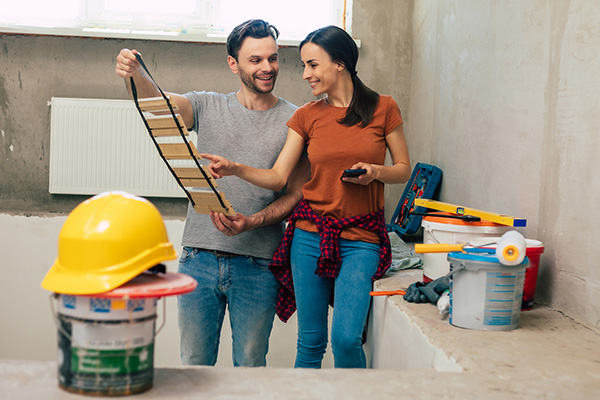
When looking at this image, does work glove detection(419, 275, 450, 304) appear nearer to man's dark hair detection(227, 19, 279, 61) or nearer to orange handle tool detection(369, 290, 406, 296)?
orange handle tool detection(369, 290, 406, 296)

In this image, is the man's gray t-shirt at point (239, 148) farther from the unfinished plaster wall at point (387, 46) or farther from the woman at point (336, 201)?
the unfinished plaster wall at point (387, 46)

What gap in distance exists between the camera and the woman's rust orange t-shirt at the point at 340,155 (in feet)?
6.50

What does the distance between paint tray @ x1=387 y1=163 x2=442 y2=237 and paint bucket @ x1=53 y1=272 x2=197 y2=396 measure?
2.61 meters

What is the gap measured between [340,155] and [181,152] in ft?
1.77

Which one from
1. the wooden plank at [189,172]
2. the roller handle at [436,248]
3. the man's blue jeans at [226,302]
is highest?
the wooden plank at [189,172]

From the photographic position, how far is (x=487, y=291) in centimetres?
159

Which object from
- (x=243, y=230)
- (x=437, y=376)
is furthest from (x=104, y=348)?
(x=243, y=230)

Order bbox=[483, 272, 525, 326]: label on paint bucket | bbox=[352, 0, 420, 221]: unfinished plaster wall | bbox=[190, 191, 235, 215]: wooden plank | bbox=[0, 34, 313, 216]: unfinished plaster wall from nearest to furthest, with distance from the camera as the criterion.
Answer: bbox=[483, 272, 525, 326]: label on paint bucket → bbox=[190, 191, 235, 215]: wooden plank → bbox=[0, 34, 313, 216]: unfinished plaster wall → bbox=[352, 0, 420, 221]: unfinished plaster wall

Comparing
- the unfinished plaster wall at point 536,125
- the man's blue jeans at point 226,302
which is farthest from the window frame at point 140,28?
the man's blue jeans at point 226,302

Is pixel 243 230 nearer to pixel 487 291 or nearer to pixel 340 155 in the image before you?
pixel 340 155

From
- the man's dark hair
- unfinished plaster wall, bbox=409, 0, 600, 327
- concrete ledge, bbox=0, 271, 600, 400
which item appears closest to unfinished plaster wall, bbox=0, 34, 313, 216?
unfinished plaster wall, bbox=409, 0, 600, 327

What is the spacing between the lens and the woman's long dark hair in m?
2.00

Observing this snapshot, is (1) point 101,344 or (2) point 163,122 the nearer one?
(1) point 101,344

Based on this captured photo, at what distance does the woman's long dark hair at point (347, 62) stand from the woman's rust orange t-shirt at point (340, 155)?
0.02 meters
